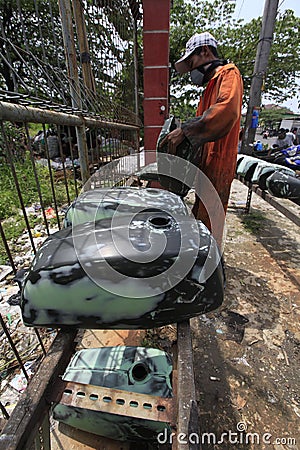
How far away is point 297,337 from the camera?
1.65 m

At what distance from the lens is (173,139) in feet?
4.60

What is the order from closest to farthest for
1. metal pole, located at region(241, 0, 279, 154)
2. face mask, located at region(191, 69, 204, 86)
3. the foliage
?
face mask, located at region(191, 69, 204, 86) → metal pole, located at region(241, 0, 279, 154) → the foliage

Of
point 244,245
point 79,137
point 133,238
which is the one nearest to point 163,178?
point 79,137

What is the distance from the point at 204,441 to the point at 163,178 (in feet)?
4.84

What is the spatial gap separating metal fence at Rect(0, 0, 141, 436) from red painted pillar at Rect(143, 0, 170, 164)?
0.25 m

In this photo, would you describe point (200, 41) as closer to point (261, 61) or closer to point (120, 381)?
point (120, 381)

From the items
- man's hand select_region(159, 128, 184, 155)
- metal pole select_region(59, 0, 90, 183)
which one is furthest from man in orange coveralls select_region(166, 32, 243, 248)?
metal pole select_region(59, 0, 90, 183)

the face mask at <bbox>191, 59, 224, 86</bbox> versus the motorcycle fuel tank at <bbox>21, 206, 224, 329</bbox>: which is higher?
the face mask at <bbox>191, 59, 224, 86</bbox>

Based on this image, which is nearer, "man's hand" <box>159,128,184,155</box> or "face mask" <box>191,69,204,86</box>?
"man's hand" <box>159,128,184,155</box>

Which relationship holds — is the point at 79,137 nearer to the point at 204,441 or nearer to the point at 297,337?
the point at 204,441

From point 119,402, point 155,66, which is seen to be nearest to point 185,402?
point 119,402

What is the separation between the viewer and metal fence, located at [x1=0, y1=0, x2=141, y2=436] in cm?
101

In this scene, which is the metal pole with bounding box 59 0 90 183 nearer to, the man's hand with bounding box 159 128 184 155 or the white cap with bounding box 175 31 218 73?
the man's hand with bounding box 159 128 184 155

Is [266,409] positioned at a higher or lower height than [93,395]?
lower
